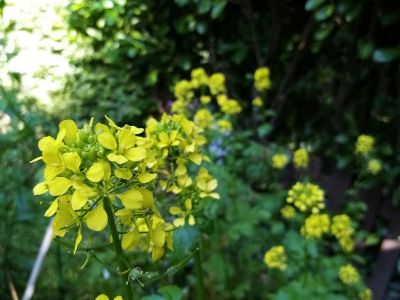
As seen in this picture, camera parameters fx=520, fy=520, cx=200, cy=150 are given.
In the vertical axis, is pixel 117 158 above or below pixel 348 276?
above

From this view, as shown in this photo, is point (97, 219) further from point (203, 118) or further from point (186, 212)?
point (203, 118)

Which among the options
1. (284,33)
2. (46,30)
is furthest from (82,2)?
(284,33)

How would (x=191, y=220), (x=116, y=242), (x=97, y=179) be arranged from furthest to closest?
(x=191, y=220) < (x=116, y=242) < (x=97, y=179)

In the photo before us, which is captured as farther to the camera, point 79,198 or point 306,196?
point 306,196

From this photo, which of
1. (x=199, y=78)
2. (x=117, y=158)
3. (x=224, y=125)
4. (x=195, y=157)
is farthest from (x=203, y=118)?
(x=117, y=158)

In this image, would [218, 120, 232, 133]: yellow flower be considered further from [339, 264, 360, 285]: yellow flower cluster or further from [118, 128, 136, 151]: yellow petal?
[118, 128, 136, 151]: yellow petal

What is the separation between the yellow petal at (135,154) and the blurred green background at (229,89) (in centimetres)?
107

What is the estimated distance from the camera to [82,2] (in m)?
3.08

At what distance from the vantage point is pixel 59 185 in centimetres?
86

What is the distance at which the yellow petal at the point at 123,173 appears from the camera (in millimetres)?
879

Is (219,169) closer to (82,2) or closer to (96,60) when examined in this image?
(82,2)

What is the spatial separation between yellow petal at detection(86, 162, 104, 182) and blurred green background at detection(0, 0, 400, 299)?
1.10 metres

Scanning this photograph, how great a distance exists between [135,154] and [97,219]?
0.13m

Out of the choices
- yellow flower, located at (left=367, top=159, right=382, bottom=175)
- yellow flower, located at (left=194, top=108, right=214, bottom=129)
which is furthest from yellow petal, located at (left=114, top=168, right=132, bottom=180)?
yellow flower, located at (left=367, top=159, right=382, bottom=175)
